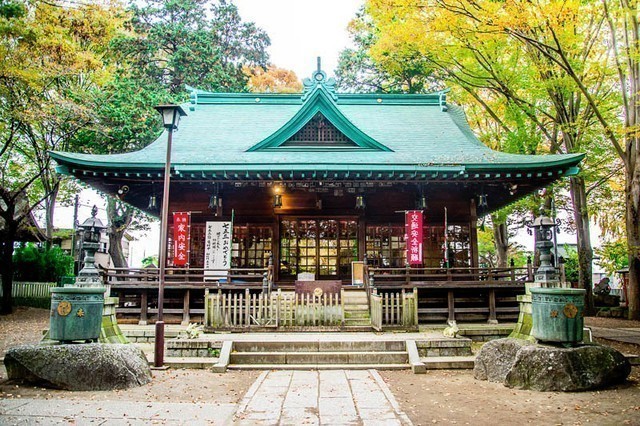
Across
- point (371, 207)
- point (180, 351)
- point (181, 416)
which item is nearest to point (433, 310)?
point (371, 207)

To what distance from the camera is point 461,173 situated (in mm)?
14125

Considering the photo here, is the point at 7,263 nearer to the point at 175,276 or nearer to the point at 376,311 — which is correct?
the point at 175,276

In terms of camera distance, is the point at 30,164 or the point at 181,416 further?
the point at 30,164

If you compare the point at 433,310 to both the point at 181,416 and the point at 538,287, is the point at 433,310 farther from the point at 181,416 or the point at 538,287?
the point at 181,416

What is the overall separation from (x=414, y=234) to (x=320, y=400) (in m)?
8.87

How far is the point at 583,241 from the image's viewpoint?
66.6 feet

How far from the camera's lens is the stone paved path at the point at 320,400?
5821mm

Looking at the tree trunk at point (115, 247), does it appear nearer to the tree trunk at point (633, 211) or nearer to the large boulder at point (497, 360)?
the large boulder at point (497, 360)

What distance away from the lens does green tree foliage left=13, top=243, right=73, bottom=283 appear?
23766mm

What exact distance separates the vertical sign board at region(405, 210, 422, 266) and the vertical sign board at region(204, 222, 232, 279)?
20.1 feet

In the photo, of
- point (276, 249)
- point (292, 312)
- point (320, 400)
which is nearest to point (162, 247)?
point (292, 312)

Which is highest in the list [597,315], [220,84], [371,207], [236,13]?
[236,13]

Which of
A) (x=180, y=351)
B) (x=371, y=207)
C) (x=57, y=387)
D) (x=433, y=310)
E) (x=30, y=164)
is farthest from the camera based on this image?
(x=30, y=164)

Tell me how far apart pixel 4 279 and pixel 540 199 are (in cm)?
2584
